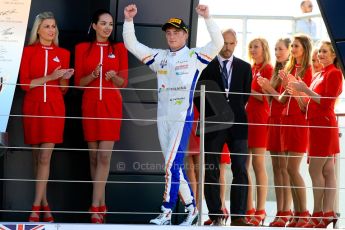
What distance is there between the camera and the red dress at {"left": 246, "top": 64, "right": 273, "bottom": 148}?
7160 mm

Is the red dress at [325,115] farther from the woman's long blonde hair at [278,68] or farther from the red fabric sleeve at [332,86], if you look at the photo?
the woman's long blonde hair at [278,68]

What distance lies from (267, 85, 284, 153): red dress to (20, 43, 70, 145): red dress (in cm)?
135

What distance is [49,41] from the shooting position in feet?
22.9

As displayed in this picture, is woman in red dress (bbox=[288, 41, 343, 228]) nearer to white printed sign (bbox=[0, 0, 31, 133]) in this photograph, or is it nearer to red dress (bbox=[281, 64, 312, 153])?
red dress (bbox=[281, 64, 312, 153])

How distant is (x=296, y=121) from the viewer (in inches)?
279

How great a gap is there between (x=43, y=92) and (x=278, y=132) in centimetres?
154

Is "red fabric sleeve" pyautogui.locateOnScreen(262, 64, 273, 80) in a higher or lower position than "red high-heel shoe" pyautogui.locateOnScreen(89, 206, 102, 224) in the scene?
higher

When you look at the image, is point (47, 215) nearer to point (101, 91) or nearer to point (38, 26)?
point (101, 91)

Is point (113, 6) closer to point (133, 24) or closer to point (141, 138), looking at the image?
point (133, 24)

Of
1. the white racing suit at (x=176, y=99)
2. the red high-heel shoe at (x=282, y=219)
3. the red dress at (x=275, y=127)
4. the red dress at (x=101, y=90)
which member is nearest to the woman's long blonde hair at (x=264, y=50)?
the red dress at (x=275, y=127)

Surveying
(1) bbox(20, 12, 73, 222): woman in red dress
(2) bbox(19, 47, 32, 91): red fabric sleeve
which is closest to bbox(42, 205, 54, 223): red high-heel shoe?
(1) bbox(20, 12, 73, 222): woman in red dress

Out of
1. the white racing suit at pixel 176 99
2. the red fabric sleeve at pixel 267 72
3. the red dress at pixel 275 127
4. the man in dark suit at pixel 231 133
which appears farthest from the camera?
the red fabric sleeve at pixel 267 72

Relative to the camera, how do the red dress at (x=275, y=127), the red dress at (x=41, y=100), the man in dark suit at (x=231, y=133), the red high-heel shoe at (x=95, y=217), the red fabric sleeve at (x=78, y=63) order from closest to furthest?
the man in dark suit at (x=231, y=133)
the red high-heel shoe at (x=95, y=217)
the red dress at (x=41, y=100)
the red fabric sleeve at (x=78, y=63)
the red dress at (x=275, y=127)

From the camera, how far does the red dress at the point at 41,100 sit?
6859 mm
